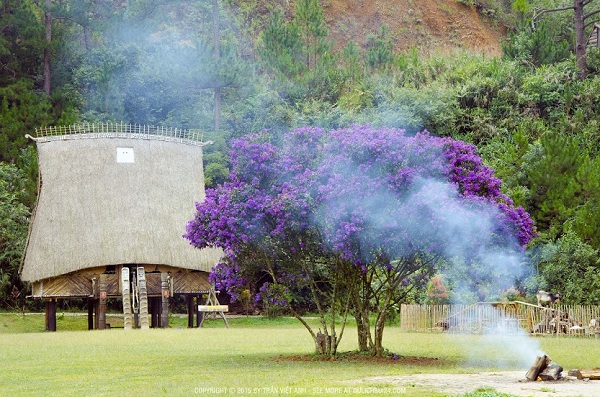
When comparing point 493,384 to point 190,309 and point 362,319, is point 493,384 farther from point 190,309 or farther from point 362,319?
point 190,309

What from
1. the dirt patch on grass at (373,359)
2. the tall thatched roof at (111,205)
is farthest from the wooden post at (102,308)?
the dirt patch on grass at (373,359)

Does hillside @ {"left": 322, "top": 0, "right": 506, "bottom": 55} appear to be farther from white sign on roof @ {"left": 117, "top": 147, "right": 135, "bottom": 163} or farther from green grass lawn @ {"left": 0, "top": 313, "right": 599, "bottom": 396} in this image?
green grass lawn @ {"left": 0, "top": 313, "right": 599, "bottom": 396}

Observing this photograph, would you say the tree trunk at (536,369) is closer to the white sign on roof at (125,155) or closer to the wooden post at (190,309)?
the wooden post at (190,309)

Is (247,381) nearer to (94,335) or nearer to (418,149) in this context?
(418,149)

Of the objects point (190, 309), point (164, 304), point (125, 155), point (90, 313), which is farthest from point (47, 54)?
point (164, 304)

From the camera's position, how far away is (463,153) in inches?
854

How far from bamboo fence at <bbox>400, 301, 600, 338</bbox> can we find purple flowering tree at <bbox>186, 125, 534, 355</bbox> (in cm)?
1125

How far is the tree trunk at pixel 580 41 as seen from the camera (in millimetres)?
49347

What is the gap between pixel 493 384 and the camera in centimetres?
1554

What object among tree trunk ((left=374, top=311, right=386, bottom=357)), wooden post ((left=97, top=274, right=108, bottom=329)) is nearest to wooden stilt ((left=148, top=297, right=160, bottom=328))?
wooden post ((left=97, top=274, right=108, bottom=329))

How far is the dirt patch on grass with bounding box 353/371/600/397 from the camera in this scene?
14430 millimetres

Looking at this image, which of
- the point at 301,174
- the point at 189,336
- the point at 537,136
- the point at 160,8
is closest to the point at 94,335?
the point at 189,336

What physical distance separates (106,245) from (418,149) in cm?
2257

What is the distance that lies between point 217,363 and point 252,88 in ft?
117
